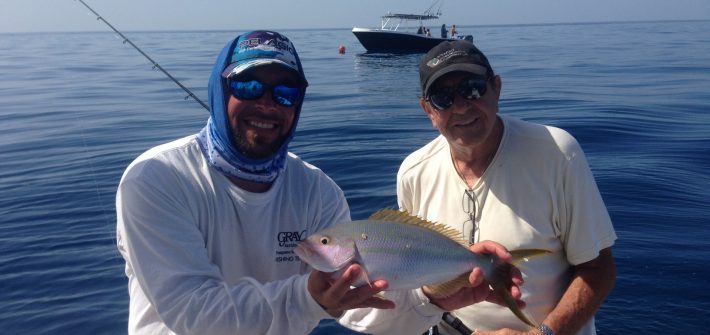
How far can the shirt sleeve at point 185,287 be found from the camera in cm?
263

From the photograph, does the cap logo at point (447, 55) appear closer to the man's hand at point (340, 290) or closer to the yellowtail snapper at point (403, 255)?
the yellowtail snapper at point (403, 255)

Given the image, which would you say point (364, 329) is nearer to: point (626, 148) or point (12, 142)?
point (626, 148)

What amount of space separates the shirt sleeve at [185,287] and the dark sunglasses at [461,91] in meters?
1.52

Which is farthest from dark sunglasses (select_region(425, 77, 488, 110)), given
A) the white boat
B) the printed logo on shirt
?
the white boat

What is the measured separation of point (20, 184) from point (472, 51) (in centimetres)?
945

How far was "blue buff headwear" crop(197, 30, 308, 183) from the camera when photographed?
3047mm

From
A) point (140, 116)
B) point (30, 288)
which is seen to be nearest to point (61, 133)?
point (140, 116)

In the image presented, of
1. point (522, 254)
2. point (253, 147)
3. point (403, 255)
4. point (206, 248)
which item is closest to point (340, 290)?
point (403, 255)

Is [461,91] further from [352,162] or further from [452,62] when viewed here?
[352,162]

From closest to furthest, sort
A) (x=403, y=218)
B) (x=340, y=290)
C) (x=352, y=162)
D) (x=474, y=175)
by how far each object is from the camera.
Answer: (x=340, y=290)
(x=403, y=218)
(x=474, y=175)
(x=352, y=162)

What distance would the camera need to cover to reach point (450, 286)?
3.17m

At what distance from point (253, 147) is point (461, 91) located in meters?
1.32

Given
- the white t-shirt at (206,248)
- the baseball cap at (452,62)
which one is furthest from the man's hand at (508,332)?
the baseball cap at (452,62)

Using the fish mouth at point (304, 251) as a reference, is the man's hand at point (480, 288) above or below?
below
